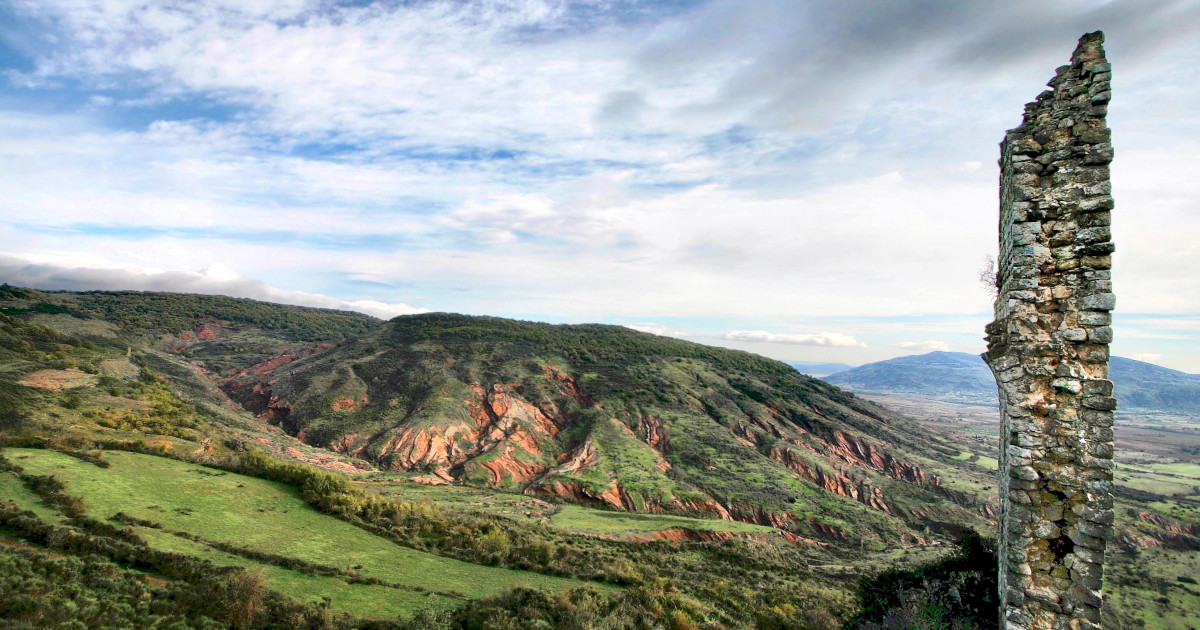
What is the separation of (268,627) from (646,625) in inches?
321

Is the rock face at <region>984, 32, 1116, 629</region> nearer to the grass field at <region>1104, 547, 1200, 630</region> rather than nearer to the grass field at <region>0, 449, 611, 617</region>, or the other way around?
the grass field at <region>0, 449, 611, 617</region>

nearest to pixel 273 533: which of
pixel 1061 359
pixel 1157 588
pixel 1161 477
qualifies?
pixel 1061 359

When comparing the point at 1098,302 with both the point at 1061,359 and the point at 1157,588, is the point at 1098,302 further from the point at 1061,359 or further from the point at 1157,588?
the point at 1157,588

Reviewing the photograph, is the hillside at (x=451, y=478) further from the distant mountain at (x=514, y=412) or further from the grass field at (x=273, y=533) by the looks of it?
the distant mountain at (x=514, y=412)

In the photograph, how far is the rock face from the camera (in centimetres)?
575

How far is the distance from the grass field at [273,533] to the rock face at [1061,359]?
11.7 metres

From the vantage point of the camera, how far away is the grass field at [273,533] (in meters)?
11.6

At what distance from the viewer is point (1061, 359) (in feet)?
19.5

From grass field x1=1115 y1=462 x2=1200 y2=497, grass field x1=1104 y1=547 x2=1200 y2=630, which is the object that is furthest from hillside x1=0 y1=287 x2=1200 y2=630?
grass field x1=1115 y1=462 x2=1200 y2=497

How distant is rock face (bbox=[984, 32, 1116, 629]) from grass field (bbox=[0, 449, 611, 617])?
11.7 meters

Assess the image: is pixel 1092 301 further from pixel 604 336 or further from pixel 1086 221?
pixel 604 336

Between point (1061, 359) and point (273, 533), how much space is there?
18.0 m

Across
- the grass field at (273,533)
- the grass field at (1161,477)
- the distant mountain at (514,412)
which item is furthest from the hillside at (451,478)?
the grass field at (1161,477)

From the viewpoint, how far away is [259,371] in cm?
6906
